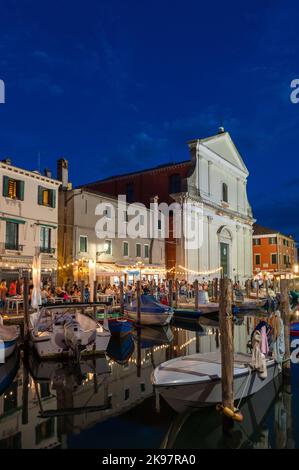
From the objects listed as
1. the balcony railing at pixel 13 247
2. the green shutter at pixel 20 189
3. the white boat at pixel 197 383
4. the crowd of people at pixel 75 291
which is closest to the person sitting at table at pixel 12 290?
the crowd of people at pixel 75 291

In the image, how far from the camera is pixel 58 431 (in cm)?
792

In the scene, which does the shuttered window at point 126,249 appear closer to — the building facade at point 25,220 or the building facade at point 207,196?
the building facade at point 207,196

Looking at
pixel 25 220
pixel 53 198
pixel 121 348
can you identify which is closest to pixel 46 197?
pixel 53 198

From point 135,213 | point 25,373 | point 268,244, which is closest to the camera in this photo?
point 25,373

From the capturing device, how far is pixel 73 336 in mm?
13258

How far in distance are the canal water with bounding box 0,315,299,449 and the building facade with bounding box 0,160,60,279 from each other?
32.8 feet

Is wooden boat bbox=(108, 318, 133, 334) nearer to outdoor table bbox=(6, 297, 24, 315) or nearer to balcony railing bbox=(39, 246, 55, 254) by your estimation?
outdoor table bbox=(6, 297, 24, 315)

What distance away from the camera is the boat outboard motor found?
1324 cm

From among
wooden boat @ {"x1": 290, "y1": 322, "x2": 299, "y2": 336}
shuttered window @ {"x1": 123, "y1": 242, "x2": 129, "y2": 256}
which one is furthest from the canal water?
shuttered window @ {"x1": 123, "y1": 242, "x2": 129, "y2": 256}

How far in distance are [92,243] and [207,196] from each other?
16157mm

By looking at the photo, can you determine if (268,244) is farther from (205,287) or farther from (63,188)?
(63,188)

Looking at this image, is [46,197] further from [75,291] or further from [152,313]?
[152,313]

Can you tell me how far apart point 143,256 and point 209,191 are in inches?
454

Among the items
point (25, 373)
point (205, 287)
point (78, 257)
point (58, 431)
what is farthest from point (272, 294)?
point (58, 431)
